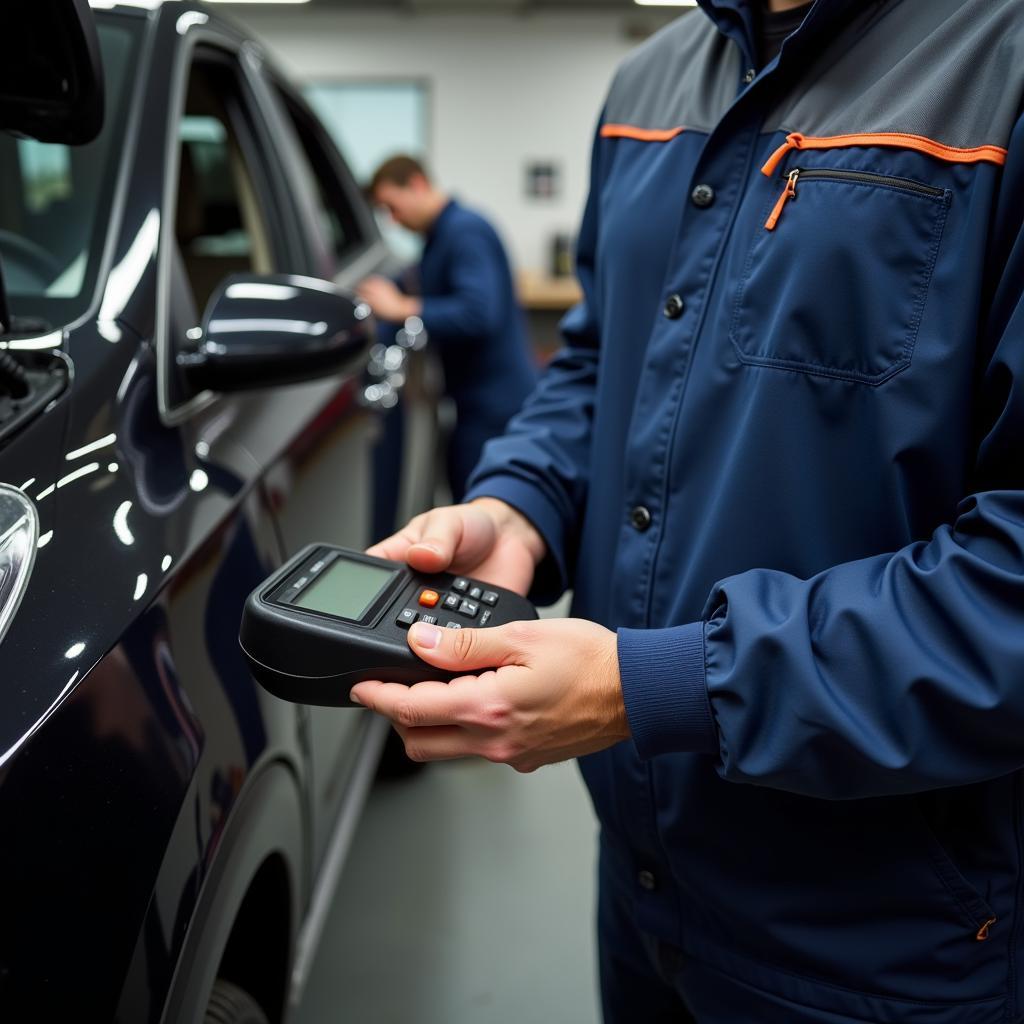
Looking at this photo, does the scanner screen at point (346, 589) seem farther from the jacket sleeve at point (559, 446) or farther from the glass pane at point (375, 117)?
the glass pane at point (375, 117)

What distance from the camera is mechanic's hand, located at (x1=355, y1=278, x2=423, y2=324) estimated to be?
2.16m

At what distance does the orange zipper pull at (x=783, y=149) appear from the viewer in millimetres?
683

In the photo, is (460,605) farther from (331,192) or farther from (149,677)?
(331,192)

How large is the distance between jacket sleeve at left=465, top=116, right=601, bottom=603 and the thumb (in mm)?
248

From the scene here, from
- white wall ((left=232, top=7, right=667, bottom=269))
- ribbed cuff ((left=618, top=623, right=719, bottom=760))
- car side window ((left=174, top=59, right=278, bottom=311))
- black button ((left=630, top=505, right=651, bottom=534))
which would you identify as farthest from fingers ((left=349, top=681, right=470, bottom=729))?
white wall ((left=232, top=7, right=667, bottom=269))

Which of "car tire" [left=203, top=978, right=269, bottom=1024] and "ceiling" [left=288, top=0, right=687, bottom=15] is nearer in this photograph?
"car tire" [left=203, top=978, right=269, bottom=1024]

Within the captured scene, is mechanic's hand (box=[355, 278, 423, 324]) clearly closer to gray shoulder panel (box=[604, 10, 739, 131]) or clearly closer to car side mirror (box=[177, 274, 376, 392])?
car side mirror (box=[177, 274, 376, 392])

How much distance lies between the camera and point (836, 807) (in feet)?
2.37

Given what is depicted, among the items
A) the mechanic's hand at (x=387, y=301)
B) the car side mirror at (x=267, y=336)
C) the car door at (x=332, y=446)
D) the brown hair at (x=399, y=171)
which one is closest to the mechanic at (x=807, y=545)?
the car side mirror at (x=267, y=336)

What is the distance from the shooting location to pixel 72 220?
1079 mm

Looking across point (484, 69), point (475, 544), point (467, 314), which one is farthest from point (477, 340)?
point (484, 69)

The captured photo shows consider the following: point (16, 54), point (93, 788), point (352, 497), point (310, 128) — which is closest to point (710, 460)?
point (93, 788)

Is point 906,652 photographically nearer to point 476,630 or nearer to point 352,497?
point 476,630

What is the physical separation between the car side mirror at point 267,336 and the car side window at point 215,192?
52 centimetres
